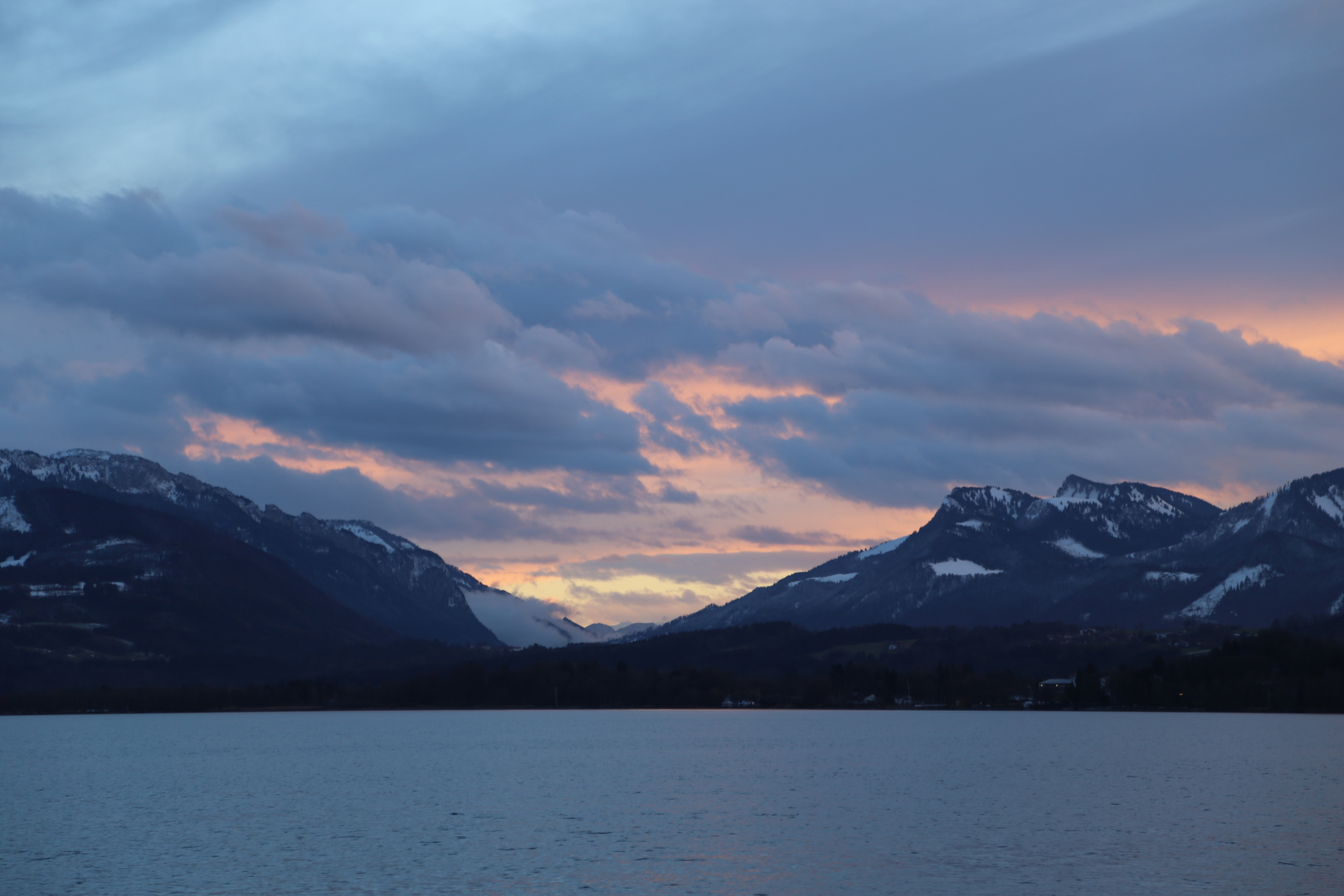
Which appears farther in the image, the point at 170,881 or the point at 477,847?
the point at 477,847

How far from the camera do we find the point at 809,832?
96.1m

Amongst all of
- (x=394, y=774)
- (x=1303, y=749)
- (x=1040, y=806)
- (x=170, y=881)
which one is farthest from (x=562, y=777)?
(x=1303, y=749)

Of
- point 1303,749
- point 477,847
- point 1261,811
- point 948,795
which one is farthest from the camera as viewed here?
point 1303,749

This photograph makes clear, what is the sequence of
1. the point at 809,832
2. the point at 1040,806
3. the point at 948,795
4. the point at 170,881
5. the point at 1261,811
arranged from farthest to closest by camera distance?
1. the point at 948,795
2. the point at 1040,806
3. the point at 1261,811
4. the point at 809,832
5. the point at 170,881

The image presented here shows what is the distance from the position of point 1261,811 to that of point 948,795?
30.6 meters

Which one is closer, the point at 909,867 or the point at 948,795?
the point at 909,867

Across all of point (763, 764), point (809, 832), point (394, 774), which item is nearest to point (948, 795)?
point (809, 832)

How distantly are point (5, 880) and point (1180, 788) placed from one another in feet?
364

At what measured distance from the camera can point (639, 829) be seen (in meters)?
99.4

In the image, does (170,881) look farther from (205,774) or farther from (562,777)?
(205,774)

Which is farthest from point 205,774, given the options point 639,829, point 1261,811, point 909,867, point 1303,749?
point 1303,749

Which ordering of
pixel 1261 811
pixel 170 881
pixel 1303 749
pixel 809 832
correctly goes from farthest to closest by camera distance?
pixel 1303 749
pixel 1261 811
pixel 809 832
pixel 170 881

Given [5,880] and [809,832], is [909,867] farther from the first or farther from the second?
[5,880]

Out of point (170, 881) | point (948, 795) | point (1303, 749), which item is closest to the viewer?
point (170, 881)
